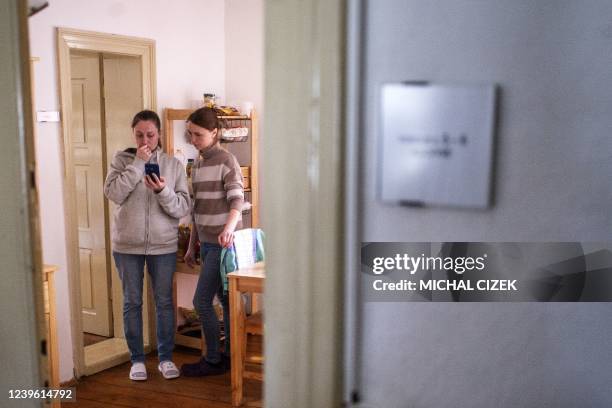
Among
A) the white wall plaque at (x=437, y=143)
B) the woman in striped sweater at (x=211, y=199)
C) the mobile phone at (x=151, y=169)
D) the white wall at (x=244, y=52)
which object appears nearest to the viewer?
the white wall plaque at (x=437, y=143)

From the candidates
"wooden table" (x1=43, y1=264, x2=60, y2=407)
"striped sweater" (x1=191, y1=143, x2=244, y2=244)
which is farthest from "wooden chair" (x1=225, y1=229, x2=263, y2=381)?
"wooden table" (x1=43, y1=264, x2=60, y2=407)

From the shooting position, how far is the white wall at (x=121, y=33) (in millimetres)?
3318

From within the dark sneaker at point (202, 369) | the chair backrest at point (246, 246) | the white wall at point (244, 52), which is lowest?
the dark sneaker at point (202, 369)

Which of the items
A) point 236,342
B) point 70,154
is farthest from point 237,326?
point 70,154

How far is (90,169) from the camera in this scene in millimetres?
4047

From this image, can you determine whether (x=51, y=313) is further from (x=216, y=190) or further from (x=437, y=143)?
(x=437, y=143)

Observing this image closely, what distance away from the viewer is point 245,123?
446 centimetres

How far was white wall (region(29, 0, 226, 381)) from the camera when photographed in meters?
3.32

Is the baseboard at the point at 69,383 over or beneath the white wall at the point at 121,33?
beneath

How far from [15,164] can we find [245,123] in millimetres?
3043

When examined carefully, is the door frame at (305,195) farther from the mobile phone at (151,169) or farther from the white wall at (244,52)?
the white wall at (244,52)

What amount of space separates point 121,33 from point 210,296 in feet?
5.89

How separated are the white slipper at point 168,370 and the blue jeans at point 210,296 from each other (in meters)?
0.21

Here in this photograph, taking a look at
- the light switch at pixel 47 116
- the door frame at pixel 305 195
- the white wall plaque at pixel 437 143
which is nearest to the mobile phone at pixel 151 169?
the light switch at pixel 47 116
